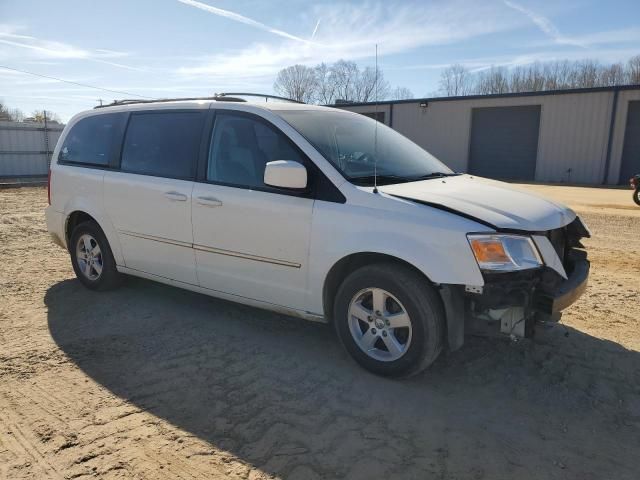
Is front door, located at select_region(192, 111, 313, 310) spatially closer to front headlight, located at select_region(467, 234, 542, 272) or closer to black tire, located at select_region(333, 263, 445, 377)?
black tire, located at select_region(333, 263, 445, 377)

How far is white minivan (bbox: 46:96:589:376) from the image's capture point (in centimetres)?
325

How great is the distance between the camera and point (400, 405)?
3.27m

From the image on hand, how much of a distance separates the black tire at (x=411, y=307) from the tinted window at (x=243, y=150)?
1.11 metres

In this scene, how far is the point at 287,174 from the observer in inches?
144

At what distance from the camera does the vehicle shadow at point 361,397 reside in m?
2.73

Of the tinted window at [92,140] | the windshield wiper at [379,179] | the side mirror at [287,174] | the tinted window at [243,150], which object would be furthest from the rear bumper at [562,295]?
the tinted window at [92,140]

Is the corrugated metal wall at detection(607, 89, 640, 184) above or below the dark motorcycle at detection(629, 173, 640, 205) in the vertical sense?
above

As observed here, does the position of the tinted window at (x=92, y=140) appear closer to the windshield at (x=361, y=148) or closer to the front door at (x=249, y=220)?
the front door at (x=249, y=220)

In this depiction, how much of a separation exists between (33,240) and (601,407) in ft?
27.3

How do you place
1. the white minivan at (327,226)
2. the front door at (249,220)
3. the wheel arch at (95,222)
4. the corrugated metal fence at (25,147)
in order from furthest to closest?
1. the corrugated metal fence at (25,147)
2. the wheel arch at (95,222)
3. the front door at (249,220)
4. the white minivan at (327,226)

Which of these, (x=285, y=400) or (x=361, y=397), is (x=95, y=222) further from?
(x=361, y=397)

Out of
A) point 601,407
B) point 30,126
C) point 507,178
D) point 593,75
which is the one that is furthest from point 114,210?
point 593,75

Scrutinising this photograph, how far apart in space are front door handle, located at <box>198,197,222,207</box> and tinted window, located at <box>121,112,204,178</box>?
0.29m

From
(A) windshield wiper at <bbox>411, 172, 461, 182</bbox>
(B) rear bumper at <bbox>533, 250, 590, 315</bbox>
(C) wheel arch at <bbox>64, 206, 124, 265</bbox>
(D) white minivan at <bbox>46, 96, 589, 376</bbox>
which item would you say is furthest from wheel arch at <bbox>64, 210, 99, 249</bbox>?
(B) rear bumper at <bbox>533, 250, 590, 315</bbox>
